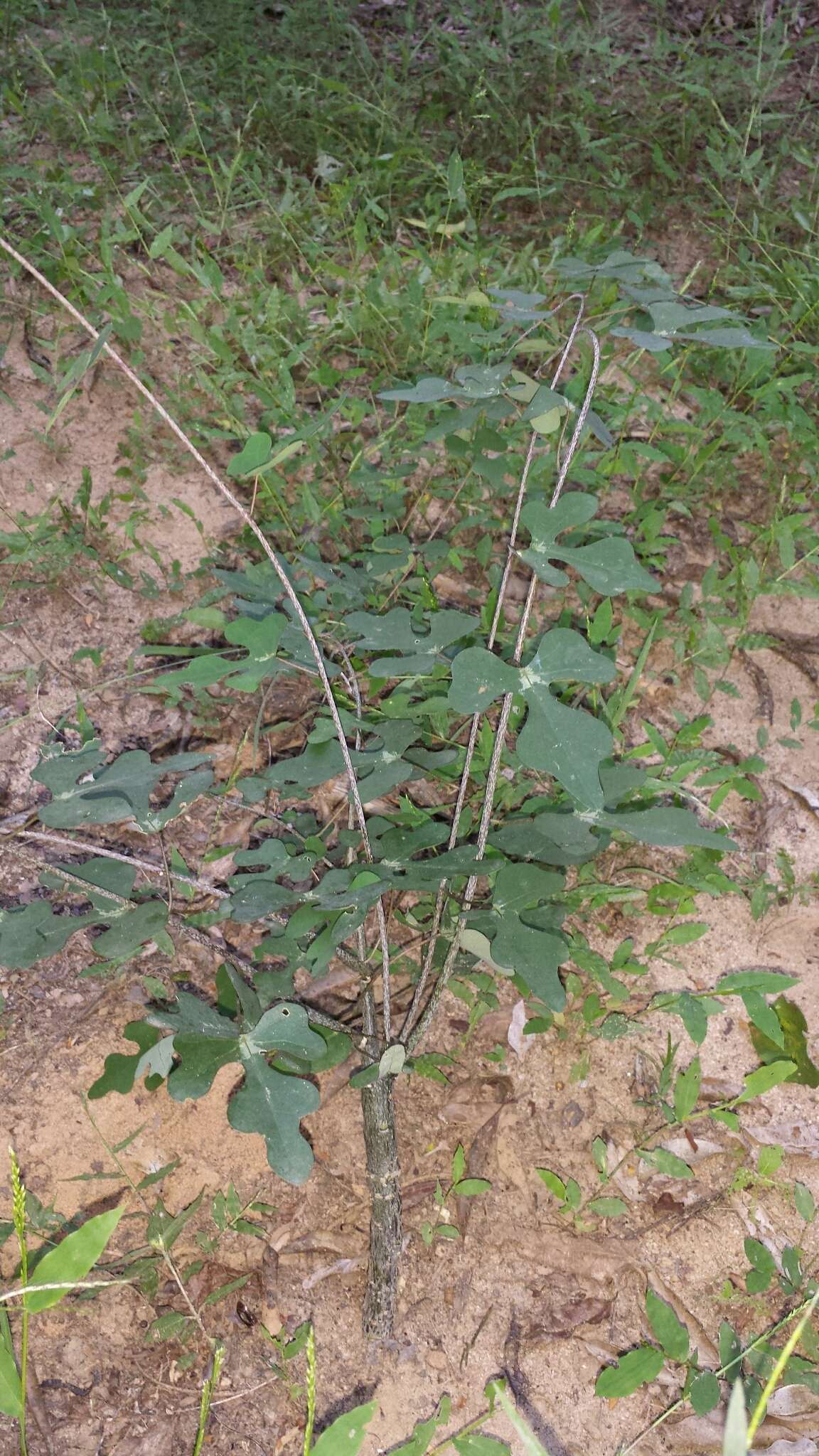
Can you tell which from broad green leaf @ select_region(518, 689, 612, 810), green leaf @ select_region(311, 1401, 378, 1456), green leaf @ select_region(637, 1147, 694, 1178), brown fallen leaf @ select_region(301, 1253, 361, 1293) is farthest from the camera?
green leaf @ select_region(637, 1147, 694, 1178)

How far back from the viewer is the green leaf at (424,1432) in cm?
122

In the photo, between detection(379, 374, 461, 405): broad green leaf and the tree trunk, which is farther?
the tree trunk

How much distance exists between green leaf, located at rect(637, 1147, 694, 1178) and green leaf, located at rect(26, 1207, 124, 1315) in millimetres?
1151

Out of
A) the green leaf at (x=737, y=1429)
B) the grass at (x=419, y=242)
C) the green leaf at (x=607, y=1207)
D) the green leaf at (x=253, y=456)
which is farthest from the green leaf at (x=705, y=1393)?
the green leaf at (x=253, y=456)

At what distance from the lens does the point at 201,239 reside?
124 inches

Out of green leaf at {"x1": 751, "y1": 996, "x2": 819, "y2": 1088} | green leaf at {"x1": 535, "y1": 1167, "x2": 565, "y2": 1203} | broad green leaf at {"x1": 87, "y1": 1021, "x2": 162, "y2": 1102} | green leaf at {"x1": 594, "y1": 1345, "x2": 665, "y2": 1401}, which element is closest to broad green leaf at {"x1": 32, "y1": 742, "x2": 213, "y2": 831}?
broad green leaf at {"x1": 87, "y1": 1021, "x2": 162, "y2": 1102}

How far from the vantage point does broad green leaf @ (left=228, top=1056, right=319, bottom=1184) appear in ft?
3.66

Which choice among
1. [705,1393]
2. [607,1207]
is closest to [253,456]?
[607,1207]

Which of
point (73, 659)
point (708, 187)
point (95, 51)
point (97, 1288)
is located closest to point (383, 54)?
point (95, 51)

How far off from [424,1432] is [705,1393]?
438mm

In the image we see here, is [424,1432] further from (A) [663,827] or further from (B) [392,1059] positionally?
(A) [663,827]

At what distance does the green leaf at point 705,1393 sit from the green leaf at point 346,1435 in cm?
85

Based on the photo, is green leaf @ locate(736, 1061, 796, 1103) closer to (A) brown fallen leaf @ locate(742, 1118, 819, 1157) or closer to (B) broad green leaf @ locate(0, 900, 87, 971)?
(A) brown fallen leaf @ locate(742, 1118, 819, 1157)

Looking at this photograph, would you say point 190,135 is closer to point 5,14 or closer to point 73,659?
point 5,14
